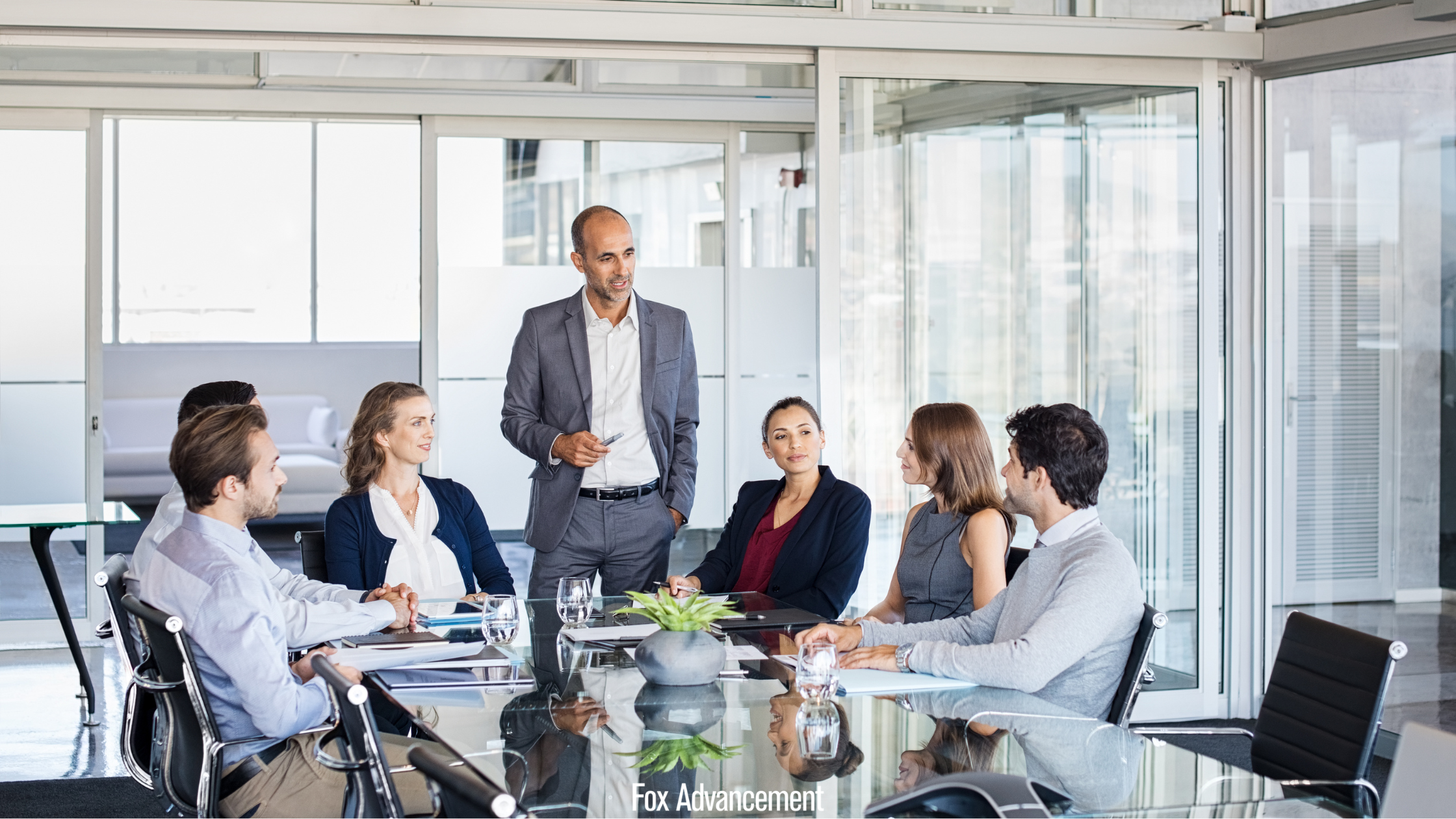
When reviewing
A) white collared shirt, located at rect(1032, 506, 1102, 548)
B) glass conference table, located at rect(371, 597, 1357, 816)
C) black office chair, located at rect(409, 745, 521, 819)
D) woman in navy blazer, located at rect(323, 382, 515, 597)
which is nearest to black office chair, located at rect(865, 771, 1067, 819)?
glass conference table, located at rect(371, 597, 1357, 816)

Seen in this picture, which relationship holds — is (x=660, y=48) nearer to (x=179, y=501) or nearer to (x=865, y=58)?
(x=865, y=58)

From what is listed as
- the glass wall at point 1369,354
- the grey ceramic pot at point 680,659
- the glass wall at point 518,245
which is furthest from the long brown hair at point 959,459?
the glass wall at point 518,245

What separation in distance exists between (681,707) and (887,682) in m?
0.42

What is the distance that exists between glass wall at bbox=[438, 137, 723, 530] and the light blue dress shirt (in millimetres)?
3962

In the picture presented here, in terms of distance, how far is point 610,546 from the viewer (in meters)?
3.97

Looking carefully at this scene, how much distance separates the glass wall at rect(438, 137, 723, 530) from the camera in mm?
6539

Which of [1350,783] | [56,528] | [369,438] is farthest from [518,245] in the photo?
[1350,783]

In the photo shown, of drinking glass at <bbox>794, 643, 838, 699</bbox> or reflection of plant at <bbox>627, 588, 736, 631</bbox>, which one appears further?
reflection of plant at <bbox>627, 588, 736, 631</bbox>

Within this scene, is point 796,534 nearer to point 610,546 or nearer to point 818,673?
point 610,546

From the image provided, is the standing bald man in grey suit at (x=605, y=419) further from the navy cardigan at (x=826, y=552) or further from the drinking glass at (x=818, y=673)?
the drinking glass at (x=818, y=673)

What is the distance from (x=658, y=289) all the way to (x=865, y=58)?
242 centimetres

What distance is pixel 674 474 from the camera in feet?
13.4

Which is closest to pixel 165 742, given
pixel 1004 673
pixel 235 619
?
pixel 235 619

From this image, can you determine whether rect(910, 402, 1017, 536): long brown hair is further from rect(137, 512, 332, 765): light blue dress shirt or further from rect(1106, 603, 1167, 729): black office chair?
rect(137, 512, 332, 765): light blue dress shirt
